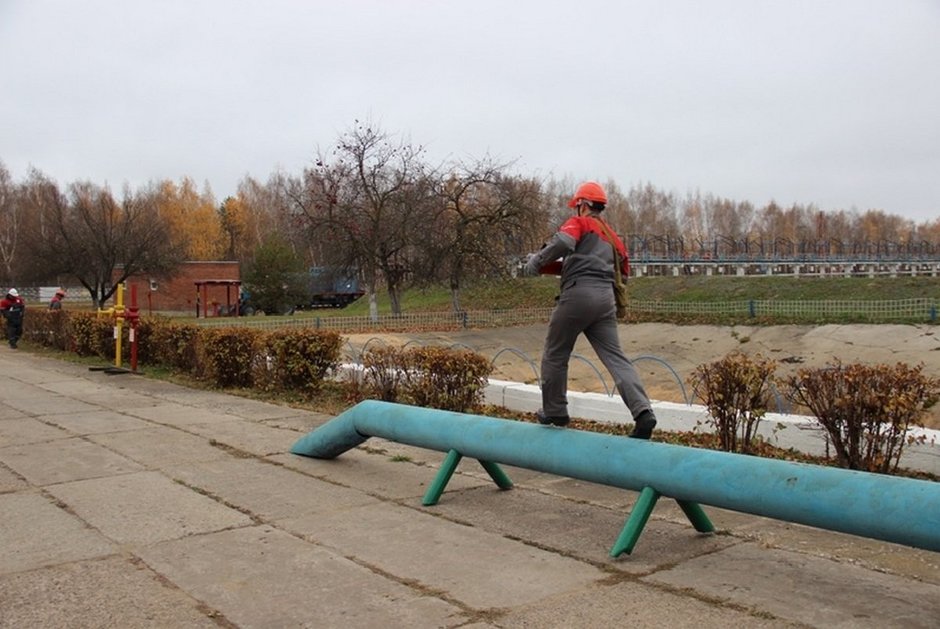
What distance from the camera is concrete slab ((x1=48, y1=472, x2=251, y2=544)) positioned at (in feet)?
17.4

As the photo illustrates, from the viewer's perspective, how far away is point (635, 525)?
182 inches

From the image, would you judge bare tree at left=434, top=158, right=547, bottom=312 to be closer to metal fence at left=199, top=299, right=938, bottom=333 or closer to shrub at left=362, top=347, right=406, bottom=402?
metal fence at left=199, top=299, right=938, bottom=333

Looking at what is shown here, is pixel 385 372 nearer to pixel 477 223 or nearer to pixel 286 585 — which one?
pixel 286 585

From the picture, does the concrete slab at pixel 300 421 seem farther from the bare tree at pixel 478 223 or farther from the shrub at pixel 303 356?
the bare tree at pixel 478 223

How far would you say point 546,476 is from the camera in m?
6.89

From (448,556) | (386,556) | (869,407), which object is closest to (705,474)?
(448,556)

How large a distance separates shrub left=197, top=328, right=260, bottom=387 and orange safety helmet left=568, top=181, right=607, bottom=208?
8.57 metres

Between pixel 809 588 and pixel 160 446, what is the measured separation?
20.4 feet

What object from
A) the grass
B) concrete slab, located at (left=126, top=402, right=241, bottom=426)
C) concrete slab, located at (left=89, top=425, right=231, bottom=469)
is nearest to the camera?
concrete slab, located at (left=89, top=425, right=231, bottom=469)

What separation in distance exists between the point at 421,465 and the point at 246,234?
3410 inches

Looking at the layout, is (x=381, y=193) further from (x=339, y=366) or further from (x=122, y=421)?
(x=122, y=421)

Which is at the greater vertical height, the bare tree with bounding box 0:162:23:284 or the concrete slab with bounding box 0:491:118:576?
the bare tree with bounding box 0:162:23:284

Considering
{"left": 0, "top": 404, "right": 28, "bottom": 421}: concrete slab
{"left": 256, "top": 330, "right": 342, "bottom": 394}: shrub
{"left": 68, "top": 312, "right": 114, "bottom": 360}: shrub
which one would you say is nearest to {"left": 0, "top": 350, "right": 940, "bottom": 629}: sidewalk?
{"left": 0, "top": 404, "right": 28, "bottom": 421}: concrete slab

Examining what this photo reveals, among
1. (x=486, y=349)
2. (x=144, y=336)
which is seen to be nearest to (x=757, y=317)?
(x=486, y=349)
